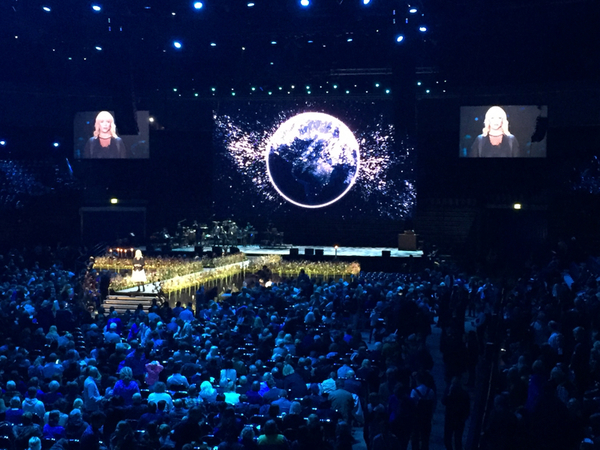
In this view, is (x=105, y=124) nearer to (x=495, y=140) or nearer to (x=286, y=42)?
(x=286, y=42)

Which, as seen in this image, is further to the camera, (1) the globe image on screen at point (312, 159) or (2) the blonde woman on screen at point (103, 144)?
(2) the blonde woman on screen at point (103, 144)

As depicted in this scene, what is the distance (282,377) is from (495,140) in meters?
22.9

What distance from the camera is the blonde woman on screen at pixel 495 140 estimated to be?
30.7 metres

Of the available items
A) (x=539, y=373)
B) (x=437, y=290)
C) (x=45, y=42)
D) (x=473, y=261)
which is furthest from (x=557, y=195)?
(x=539, y=373)

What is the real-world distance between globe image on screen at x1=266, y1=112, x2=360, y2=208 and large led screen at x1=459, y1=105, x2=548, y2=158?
192 inches

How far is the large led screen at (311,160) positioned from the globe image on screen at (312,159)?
44 millimetres

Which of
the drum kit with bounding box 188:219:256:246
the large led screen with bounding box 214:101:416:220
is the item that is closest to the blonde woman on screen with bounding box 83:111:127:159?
the large led screen with bounding box 214:101:416:220

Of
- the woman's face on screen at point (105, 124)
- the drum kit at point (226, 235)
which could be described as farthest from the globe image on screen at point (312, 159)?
the woman's face on screen at point (105, 124)

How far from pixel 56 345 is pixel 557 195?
21.7 metres

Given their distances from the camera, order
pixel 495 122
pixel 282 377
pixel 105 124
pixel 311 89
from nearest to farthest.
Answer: pixel 282 377 < pixel 495 122 < pixel 311 89 < pixel 105 124

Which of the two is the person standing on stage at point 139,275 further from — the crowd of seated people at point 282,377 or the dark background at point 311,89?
the crowd of seated people at point 282,377

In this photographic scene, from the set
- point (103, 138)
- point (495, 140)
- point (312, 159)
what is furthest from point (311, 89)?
point (103, 138)

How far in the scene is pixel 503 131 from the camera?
101 feet

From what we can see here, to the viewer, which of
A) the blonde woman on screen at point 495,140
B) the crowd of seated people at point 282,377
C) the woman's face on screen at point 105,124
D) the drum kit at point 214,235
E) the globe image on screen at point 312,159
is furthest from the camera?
the woman's face on screen at point 105,124
